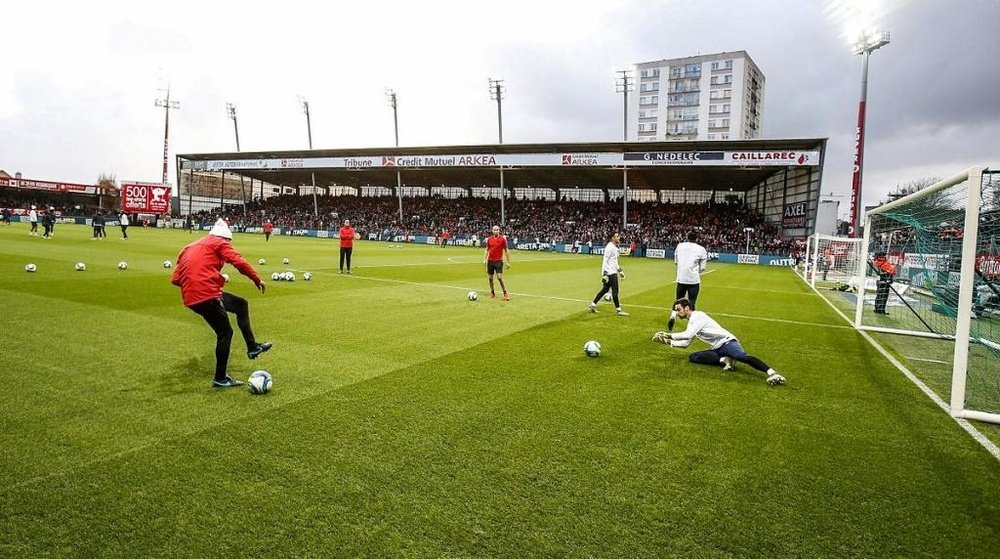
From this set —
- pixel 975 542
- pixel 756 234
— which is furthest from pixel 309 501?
pixel 756 234

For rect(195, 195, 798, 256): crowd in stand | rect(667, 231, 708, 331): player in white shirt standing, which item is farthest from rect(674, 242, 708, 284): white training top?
rect(195, 195, 798, 256): crowd in stand

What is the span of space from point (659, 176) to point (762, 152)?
13.1 m

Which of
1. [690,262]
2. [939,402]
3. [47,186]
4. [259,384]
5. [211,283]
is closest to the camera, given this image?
[259,384]

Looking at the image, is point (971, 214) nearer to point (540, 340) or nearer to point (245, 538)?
point (540, 340)

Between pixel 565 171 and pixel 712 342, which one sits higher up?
pixel 565 171

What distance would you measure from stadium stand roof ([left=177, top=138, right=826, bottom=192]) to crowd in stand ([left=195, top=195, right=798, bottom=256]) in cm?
259

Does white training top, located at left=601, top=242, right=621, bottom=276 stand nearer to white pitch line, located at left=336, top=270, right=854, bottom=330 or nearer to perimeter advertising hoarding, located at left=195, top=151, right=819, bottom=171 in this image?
white pitch line, located at left=336, top=270, right=854, bottom=330

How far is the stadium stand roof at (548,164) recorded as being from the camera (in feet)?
145

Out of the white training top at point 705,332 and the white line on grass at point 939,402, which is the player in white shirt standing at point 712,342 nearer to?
the white training top at point 705,332

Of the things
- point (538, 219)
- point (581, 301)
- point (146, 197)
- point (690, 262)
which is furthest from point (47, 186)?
point (690, 262)

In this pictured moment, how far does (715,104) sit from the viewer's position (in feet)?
276

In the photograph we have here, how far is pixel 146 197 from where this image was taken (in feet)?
208

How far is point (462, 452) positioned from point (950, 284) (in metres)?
9.39

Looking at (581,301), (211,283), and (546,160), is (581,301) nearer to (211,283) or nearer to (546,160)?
(211,283)
